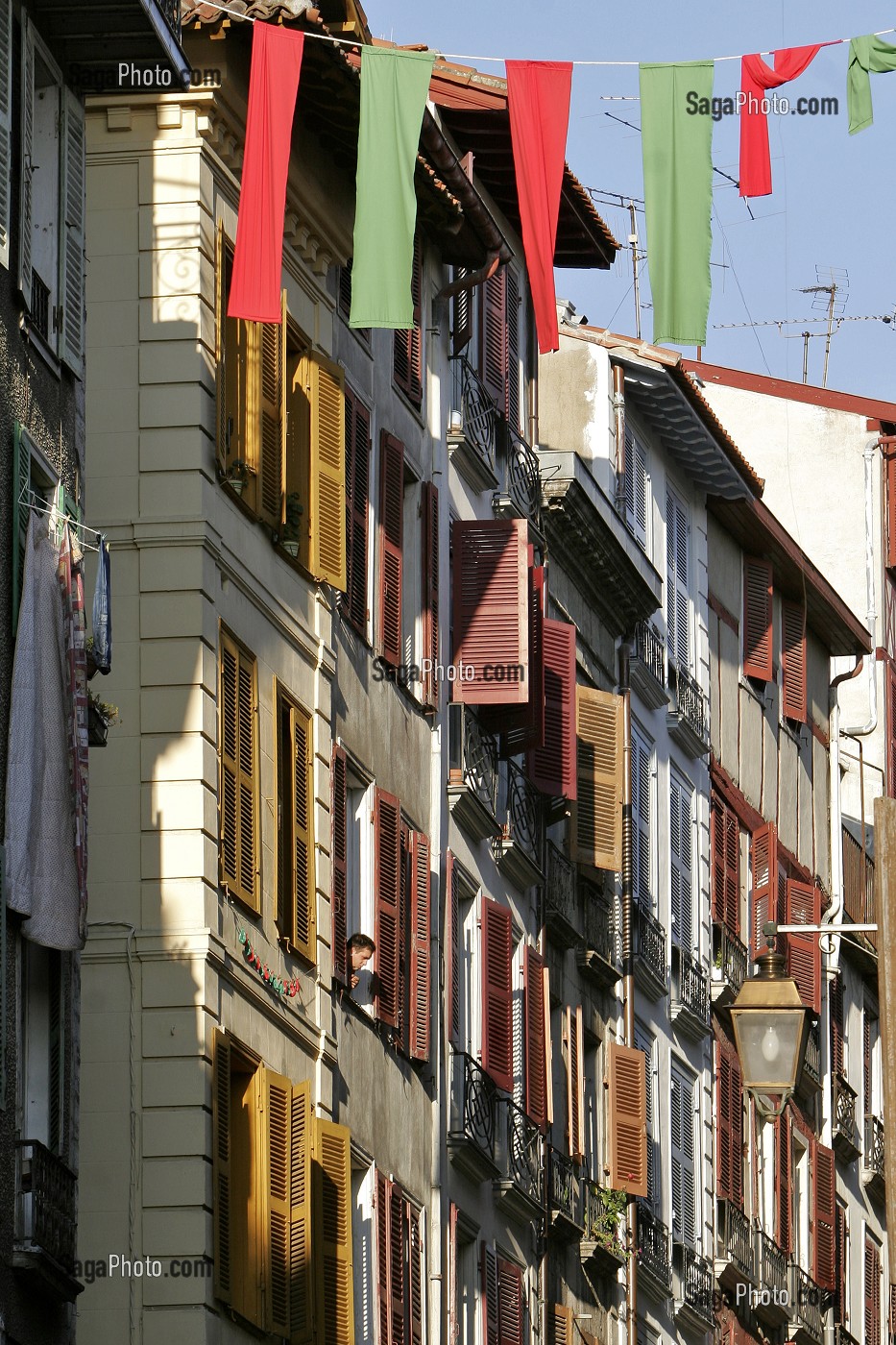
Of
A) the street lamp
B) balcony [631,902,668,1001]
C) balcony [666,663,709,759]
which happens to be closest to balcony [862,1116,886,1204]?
balcony [666,663,709,759]

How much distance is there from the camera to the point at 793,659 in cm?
4834

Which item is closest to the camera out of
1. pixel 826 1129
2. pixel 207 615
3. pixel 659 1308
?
pixel 207 615

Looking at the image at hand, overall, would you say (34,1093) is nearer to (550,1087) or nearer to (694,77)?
(694,77)

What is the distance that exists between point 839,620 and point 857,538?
451 cm

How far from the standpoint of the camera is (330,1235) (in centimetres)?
2523

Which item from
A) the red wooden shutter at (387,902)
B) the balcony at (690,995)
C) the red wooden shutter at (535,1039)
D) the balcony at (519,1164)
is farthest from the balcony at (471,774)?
the balcony at (690,995)

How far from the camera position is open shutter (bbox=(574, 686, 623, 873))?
36.2 metres

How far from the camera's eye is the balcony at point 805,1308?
4362cm

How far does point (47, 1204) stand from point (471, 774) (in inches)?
473

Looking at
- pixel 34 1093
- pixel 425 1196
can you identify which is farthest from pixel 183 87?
pixel 425 1196

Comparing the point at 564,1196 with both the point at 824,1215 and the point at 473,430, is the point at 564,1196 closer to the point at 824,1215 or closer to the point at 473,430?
the point at 473,430

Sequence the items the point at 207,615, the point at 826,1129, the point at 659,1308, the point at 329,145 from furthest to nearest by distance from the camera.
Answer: the point at 826,1129 → the point at 659,1308 → the point at 329,145 → the point at 207,615

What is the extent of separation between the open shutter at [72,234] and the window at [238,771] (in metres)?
2.94

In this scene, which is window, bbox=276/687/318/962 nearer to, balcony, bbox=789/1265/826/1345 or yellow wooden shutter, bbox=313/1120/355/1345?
yellow wooden shutter, bbox=313/1120/355/1345
